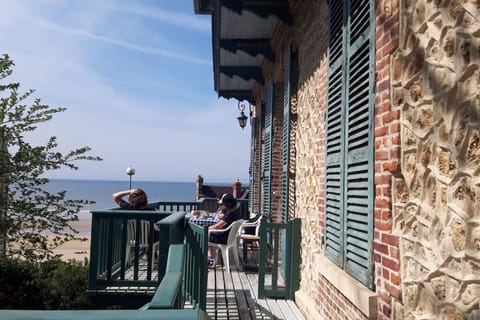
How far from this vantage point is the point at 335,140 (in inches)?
157

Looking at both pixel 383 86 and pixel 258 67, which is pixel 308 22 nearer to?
pixel 383 86

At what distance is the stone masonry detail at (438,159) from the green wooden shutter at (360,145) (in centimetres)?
46

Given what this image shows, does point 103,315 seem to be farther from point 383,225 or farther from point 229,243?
point 229,243

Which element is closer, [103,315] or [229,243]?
[103,315]

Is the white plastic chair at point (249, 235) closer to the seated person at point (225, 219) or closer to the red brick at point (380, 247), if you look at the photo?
the seated person at point (225, 219)

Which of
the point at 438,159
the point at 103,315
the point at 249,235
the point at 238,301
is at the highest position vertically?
the point at 438,159

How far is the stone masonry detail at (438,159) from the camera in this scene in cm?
176

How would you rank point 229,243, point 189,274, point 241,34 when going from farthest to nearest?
point 241,34
point 229,243
point 189,274

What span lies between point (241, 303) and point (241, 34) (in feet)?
15.8

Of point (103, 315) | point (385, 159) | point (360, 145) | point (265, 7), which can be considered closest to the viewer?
point (103, 315)

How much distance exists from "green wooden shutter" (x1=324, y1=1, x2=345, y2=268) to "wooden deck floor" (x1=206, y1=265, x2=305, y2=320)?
140cm

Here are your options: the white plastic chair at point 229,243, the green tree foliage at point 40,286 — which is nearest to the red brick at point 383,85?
the white plastic chair at point 229,243

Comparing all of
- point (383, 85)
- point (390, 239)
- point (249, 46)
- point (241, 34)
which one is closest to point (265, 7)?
point (241, 34)

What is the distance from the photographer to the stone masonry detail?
1.76 meters
